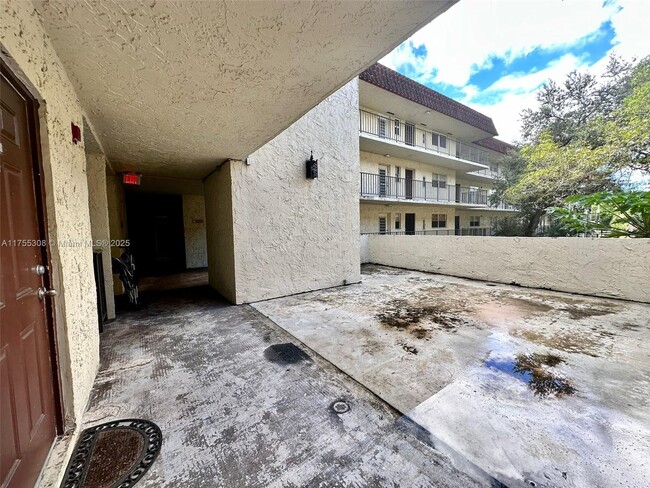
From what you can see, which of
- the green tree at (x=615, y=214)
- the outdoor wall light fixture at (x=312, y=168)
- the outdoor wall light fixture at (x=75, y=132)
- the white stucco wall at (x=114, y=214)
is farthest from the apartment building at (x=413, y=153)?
the outdoor wall light fixture at (x=75, y=132)

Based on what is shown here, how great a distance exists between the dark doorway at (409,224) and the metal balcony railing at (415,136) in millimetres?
3559

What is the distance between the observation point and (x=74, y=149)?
215 centimetres

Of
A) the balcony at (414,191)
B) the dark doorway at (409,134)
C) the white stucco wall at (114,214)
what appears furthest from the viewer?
the dark doorway at (409,134)

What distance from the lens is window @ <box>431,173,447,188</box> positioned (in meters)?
14.2

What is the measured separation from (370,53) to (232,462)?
2.83 metres

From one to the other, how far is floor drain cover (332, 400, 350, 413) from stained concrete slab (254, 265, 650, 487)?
1.16 ft

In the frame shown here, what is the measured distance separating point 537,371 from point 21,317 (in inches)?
149

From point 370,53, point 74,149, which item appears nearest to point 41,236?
point 74,149

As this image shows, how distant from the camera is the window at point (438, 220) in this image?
14.8m

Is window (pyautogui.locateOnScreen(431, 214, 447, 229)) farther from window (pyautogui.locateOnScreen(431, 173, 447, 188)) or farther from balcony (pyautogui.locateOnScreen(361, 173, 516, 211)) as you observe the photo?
window (pyautogui.locateOnScreen(431, 173, 447, 188))

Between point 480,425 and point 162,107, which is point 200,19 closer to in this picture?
point 162,107

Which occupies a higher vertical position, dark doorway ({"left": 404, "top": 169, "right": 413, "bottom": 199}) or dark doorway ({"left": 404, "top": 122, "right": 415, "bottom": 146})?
dark doorway ({"left": 404, "top": 122, "right": 415, "bottom": 146})

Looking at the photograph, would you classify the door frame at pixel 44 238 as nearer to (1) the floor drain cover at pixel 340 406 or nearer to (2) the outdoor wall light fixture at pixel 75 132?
(2) the outdoor wall light fixture at pixel 75 132

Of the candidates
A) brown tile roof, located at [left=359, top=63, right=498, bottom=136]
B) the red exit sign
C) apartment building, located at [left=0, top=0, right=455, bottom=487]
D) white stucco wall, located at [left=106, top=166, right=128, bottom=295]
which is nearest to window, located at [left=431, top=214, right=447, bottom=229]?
brown tile roof, located at [left=359, top=63, right=498, bottom=136]
